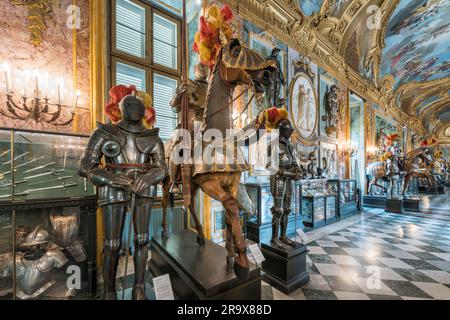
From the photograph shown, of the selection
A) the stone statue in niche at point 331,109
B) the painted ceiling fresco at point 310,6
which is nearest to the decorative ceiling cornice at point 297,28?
the painted ceiling fresco at point 310,6

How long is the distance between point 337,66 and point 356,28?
1.67 metres

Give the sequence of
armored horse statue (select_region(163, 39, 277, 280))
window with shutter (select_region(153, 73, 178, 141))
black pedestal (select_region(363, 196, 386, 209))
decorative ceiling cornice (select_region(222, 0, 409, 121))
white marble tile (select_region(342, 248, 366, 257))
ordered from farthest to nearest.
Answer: black pedestal (select_region(363, 196, 386, 209)) < decorative ceiling cornice (select_region(222, 0, 409, 121)) < window with shutter (select_region(153, 73, 178, 141)) < white marble tile (select_region(342, 248, 366, 257)) < armored horse statue (select_region(163, 39, 277, 280))

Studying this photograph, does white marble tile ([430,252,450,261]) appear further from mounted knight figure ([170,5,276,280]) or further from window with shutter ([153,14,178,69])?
window with shutter ([153,14,178,69])

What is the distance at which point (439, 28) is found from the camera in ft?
30.9

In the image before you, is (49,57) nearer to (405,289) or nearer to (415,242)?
(405,289)

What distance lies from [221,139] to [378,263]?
352 centimetres

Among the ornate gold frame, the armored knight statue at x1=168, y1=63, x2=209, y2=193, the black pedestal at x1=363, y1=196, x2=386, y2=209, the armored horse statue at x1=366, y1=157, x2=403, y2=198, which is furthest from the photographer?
the black pedestal at x1=363, y1=196, x2=386, y2=209

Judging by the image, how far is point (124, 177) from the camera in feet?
5.18

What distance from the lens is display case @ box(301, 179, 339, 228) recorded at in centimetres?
527

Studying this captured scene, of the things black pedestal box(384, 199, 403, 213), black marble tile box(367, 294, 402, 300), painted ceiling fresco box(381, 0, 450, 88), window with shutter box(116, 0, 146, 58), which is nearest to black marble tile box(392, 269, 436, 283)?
black marble tile box(367, 294, 402, 300)

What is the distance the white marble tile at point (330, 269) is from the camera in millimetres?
2746

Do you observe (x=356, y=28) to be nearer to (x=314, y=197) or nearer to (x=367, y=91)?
(x=367, y=91)

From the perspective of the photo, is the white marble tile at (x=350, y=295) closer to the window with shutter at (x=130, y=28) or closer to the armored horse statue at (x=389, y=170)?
the window with shutter at (x=130, y=28)

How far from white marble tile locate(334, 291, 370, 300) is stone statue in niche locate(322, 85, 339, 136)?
6.28 m
